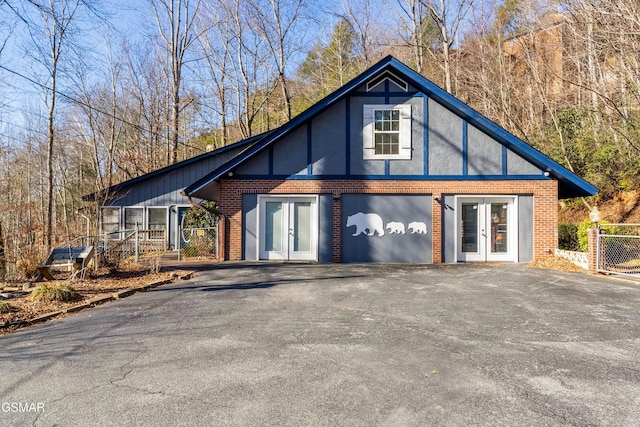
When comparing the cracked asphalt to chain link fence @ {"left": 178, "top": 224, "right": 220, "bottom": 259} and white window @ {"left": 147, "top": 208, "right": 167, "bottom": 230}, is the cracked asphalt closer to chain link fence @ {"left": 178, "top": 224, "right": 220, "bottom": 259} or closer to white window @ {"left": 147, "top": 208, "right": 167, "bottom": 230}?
chain link fence @ {"left": 178, "top": 224, "right": 220, "bottom": 259}

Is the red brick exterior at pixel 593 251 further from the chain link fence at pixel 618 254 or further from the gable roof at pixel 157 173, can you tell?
the gable roof at pixel 157 173

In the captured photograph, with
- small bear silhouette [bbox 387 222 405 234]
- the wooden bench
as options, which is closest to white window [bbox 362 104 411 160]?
small bear silhouette [bbox 387 222 405 234]

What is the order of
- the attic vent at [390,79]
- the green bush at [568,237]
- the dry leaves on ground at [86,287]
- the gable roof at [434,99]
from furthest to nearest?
1. the green bush at [568,237]
2. the attic vent at [390,79]
3. the gable roof at [434,99]
4. the dry leaves on ground at [86,287]

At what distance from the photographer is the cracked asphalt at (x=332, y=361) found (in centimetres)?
328

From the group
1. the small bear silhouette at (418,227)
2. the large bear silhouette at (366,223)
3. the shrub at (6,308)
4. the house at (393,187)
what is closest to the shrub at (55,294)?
the shrub at (6,308)

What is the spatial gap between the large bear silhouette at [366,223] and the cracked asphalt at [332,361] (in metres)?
5.38

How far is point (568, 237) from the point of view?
1586cm

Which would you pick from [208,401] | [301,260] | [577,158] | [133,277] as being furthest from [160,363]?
[577,158]

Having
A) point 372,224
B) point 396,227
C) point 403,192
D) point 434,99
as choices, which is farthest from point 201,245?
point 434,99

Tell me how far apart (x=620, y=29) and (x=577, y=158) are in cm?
790

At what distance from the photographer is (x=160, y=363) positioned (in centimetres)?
433

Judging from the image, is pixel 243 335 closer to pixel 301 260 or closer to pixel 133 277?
pixel 133 277

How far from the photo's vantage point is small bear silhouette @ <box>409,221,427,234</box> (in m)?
13.3

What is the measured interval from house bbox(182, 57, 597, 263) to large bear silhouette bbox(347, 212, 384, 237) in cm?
3
